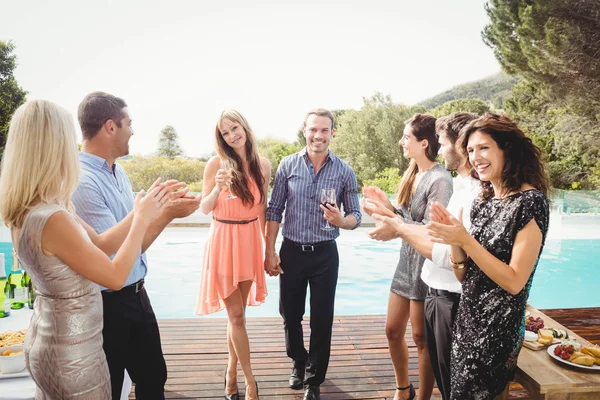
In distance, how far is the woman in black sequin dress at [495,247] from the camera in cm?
156

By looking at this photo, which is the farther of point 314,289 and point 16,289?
point 314,289

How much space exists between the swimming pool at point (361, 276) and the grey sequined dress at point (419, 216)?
14.9 ft

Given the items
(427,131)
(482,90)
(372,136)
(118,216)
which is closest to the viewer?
(118,216)

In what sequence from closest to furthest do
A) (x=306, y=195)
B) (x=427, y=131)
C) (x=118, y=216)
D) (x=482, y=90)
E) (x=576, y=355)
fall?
1. (x=576, y=355)
2. (x=118, y=216)
3. (x=427, y=131)
4. (x=306, y=195)
5. (x=482, y=90)

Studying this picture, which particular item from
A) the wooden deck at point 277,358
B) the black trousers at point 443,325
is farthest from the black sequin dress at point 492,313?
the wooden deck at point 277,358

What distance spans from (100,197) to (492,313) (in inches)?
63.0

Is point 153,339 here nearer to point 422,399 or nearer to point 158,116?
point 422,399

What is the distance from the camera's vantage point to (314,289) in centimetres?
286

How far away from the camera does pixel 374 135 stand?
24828 millimetres

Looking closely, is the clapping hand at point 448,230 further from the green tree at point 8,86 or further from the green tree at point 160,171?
the green tree at point 8,86

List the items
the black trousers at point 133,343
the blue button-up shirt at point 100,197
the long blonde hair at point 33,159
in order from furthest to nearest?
1. the black trousers at point 133,343
2. the blue button-up shirt at point 100,197
3. the long blonde hair at point 33,159

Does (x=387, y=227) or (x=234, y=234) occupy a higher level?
(x=387, y=227)

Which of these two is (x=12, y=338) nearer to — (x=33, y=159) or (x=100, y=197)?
(x=100, y=197)

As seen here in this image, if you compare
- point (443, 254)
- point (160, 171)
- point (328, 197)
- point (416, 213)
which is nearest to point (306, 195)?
point (328, 197)
